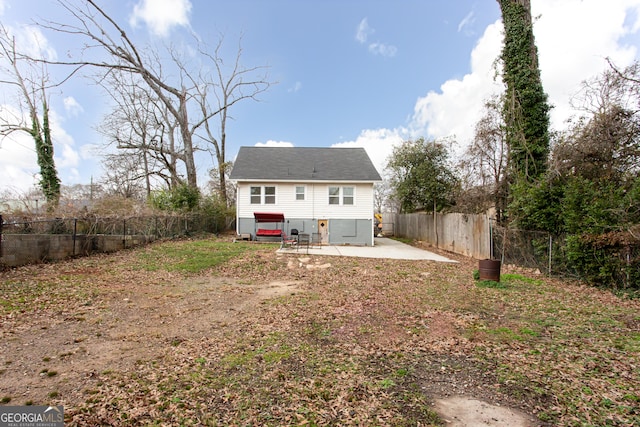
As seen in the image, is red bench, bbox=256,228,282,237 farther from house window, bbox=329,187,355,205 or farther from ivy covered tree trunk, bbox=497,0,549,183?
ivy covered tree trunk, bbox=497,0,549,183

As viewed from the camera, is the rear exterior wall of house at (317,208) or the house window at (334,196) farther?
the house window at (334,196)

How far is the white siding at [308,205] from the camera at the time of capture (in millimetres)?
17750

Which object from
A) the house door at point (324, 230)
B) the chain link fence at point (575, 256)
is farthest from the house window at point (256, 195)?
the chain link fence at point (575, 256)

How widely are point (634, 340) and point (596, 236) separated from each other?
423 centimetres

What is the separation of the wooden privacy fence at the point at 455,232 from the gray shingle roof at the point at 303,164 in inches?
169

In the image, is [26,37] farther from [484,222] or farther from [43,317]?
[484,222]

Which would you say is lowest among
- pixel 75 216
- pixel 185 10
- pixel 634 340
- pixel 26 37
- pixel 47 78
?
pixel 634 340

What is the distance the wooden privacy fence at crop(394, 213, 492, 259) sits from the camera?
40.6ft

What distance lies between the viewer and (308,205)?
58.4 ft

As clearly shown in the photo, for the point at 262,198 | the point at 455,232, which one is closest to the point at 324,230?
the point at 262,198

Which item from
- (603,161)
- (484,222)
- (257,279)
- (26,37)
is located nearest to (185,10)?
(26,37)

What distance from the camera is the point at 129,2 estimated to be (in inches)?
569

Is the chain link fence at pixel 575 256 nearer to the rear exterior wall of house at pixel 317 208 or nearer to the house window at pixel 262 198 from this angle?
the rear exterior wall of house at pixel 317 208

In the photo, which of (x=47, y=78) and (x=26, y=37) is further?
(x=47, y=78)
